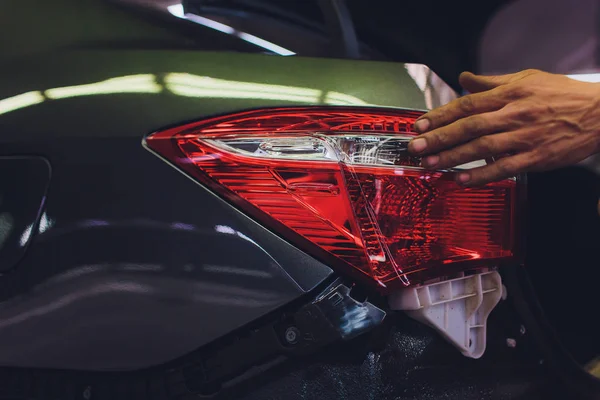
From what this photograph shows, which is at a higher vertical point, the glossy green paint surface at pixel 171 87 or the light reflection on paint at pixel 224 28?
the light reflection on paint at pixel 224 28

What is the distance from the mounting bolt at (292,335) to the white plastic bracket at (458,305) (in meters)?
0.15

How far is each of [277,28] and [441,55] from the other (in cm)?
48

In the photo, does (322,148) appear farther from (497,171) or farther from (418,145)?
(497,171)

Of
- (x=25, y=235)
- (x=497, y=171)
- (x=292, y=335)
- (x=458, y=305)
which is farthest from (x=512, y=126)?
(x=25, y=235)

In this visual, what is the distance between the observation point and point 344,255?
2.62 feet

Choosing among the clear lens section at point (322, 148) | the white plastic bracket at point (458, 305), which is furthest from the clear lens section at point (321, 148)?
the white plastic bracket at point (458, 305)

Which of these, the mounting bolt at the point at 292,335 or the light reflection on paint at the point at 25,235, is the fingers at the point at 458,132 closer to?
the mounting bolt at the point at 292,335

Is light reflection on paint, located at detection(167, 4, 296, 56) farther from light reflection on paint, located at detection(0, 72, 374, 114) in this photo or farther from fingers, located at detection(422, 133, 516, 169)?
fingers, located at detection(422, 133, 516, 169)

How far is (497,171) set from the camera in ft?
2.82

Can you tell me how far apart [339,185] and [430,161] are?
0.50 feet

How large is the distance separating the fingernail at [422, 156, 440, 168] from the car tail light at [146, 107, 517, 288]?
1 centimetres

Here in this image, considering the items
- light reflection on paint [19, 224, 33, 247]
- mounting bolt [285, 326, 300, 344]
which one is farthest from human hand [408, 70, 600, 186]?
light reflection on paint [19, 224, 33, 247]

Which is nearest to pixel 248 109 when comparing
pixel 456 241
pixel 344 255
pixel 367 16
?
pixel 344 255

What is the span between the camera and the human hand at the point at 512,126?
845 mm
